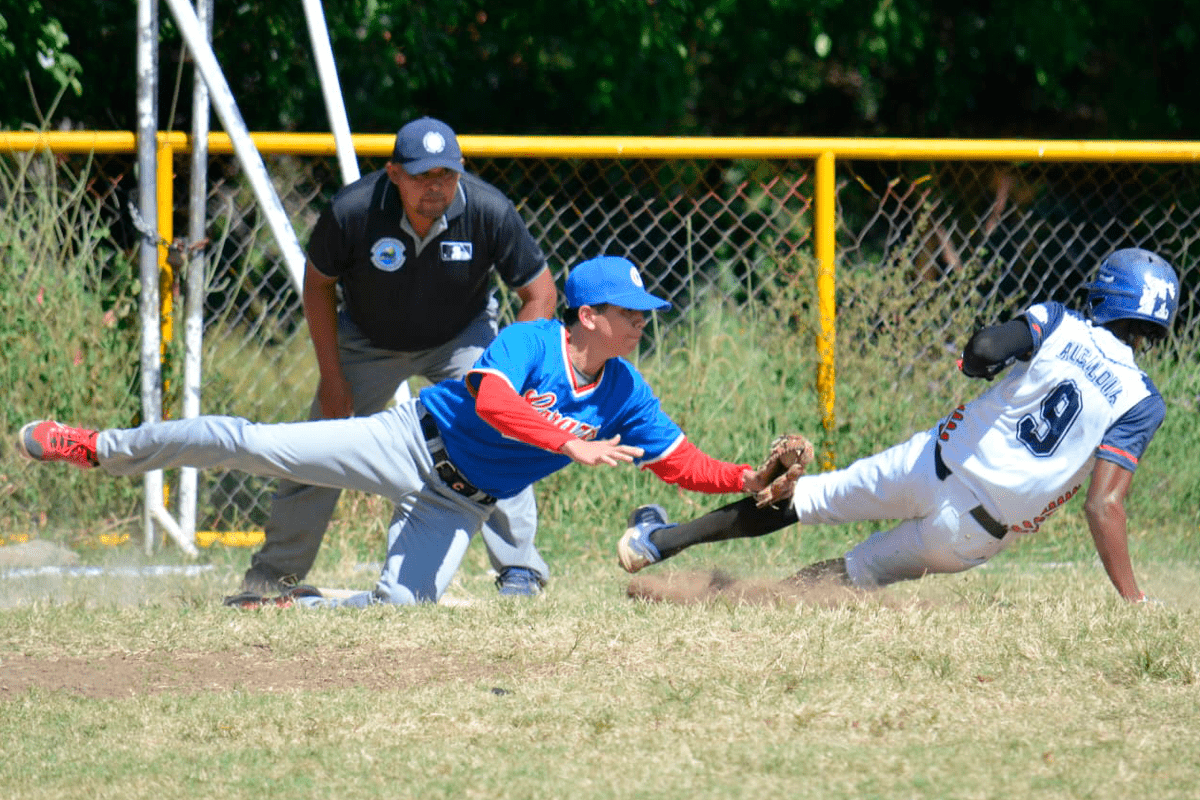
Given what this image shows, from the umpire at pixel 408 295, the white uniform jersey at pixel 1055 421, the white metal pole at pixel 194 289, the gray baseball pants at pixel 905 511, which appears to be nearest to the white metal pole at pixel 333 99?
the white metal pole at pixel 194 289

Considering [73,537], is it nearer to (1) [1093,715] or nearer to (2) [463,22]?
(1) [1093,715]

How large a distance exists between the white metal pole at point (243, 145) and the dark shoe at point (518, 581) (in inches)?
66.8

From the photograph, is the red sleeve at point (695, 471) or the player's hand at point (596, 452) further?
the red sleeve at point (695, 471)

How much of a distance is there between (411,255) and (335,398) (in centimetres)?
67

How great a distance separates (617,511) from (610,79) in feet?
16.1

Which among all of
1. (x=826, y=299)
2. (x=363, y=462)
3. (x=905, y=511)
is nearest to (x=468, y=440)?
(x=363, y=462)

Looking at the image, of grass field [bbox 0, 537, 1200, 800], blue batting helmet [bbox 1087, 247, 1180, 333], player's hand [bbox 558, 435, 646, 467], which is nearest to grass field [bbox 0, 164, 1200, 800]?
grass field [bbox 0, 537, 1200, 800]

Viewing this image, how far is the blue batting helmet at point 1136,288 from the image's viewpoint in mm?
5094

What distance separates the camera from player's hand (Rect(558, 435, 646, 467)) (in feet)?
15.4

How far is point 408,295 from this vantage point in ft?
18.4

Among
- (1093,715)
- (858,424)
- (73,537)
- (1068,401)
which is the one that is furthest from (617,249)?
(1093,715)

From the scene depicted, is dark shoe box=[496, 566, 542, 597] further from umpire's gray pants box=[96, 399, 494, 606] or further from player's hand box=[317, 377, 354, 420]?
player's hand box=[317, 377, 354, 420]

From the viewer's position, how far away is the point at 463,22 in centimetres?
1112

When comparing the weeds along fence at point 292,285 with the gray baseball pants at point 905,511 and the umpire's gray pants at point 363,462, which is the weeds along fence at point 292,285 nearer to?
the gray baseball pants at point 905,511
